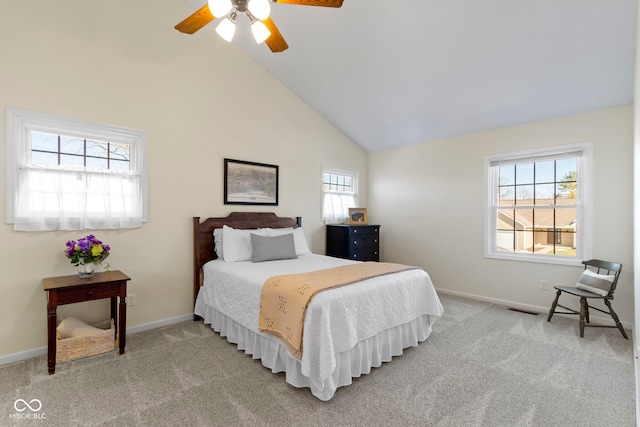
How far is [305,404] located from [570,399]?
5.91 feet

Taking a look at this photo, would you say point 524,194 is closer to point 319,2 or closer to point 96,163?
point 319,2

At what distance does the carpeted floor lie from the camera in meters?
1.93

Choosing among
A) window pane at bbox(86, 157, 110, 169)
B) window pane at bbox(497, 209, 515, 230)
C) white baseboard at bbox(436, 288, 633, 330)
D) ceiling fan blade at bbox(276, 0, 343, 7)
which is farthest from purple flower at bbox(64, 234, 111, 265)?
window pane at bbox(497, 209, 515, 230)

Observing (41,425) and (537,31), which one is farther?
(537,31)

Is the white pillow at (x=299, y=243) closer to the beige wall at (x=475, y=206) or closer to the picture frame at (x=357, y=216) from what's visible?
the picture frame at (x=357, y=216)

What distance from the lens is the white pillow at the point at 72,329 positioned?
2.70 meters

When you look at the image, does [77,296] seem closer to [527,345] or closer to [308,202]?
[308,202]

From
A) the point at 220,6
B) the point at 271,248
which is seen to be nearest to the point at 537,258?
the point at 271,248

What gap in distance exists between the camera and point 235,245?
3.56 meters

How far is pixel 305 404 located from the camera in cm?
206

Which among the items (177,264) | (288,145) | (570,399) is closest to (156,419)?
(177,264)

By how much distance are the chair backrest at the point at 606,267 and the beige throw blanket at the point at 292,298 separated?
8.03 ft

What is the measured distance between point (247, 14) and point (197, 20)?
0.46 meters

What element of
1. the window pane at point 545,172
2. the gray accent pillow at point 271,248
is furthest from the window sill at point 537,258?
the gray accent pillow at point 271,248
